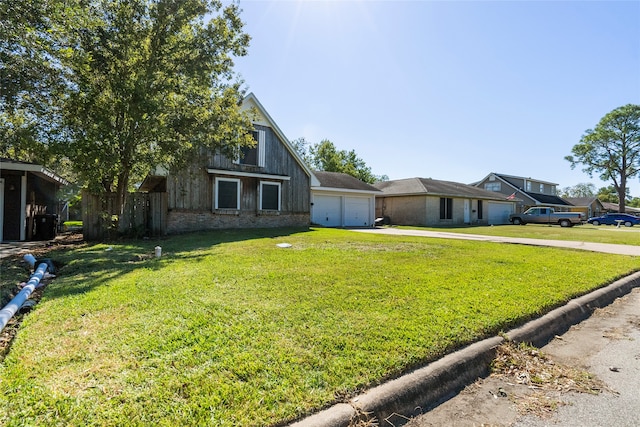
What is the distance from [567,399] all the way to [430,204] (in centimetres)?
2410

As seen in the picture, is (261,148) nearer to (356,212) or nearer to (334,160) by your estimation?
(356,212)

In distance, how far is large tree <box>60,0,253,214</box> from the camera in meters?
9.25

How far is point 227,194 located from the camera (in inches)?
598

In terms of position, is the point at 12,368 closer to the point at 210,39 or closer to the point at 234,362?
the point at 234,362

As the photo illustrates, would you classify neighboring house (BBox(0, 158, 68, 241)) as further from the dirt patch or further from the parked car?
the parked car

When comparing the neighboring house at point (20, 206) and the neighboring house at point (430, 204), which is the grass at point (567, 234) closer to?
the neighboring house at point (430, 204)

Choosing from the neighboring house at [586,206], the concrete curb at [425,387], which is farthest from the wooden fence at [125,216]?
the neighboring house at [586,206]

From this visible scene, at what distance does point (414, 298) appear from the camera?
4277 millimetres

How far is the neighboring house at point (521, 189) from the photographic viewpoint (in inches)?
1540

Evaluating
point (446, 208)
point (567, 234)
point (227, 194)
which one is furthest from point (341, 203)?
point (567, 234)

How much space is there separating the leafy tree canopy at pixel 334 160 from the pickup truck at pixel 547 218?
18.5m

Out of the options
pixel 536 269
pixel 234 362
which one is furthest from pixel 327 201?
pixel 234 362

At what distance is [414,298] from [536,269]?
3.77 metres

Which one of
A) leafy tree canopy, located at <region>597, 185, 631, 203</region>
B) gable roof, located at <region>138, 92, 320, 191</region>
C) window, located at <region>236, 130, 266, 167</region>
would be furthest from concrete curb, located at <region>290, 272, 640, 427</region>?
leafy tree canopy, located at <region>597, 185, 631, 203</region>
